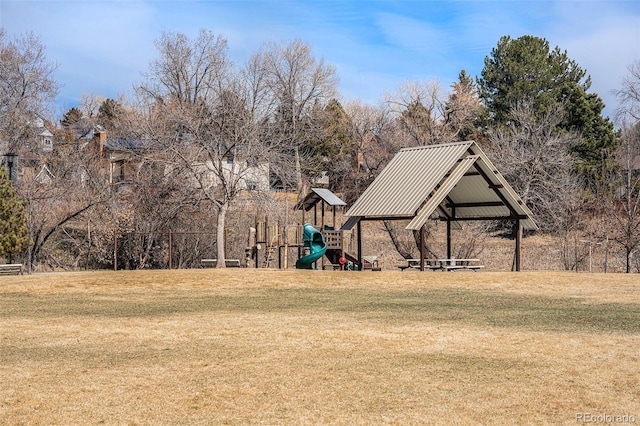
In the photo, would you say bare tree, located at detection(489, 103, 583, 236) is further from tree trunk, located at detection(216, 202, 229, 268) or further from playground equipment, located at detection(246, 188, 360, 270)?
tree trunk, located at detection(216, 202, 229, 268)

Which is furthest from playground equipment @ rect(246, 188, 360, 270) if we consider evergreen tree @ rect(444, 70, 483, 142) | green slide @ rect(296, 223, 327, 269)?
evergreen tree @ rect(444, 70, 483, 142)

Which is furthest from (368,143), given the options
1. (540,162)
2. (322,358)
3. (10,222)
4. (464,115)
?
(322,358)

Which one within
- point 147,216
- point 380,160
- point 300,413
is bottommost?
point 300,413

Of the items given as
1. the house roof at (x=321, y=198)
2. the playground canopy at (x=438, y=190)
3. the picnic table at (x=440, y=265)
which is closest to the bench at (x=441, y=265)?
the picnic table at (x=440, y=265)

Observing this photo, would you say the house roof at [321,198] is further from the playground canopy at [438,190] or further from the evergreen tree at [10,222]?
the evergreen tree at [10,222]

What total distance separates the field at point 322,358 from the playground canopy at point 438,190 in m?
7.33

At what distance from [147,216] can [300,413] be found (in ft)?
101

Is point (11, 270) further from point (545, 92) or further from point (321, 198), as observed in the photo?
point (545, 92)

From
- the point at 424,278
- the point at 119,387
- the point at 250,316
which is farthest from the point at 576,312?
the point at 119,387

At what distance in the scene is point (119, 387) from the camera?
10.1 metres

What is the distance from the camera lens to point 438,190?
97.9 feet

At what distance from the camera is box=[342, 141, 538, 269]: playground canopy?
97.5 feet

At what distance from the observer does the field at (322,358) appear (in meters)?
8.93

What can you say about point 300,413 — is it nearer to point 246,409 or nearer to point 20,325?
point 246,409
